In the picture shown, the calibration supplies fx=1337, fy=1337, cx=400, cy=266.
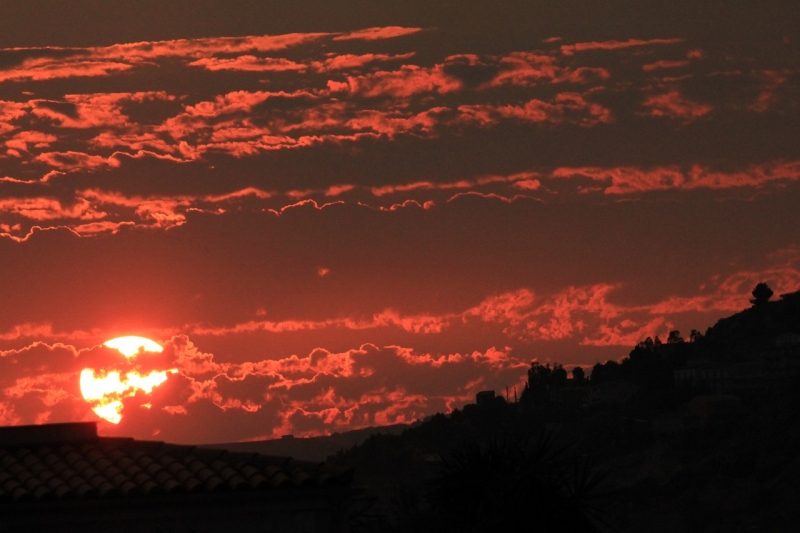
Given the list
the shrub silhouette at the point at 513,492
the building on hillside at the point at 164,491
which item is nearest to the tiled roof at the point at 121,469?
the building on hillside at the point at 164,491

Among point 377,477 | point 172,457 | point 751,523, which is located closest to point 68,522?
point 172,457

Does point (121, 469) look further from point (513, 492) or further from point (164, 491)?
point (513, 492)

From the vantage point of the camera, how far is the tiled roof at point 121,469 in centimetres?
2031

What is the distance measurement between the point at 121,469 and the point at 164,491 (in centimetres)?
129

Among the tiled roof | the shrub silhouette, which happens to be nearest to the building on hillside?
the tiled roof

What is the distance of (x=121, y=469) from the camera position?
21.3m

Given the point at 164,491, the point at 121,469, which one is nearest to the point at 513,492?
the point at 121,469

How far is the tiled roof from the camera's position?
66.6 feet

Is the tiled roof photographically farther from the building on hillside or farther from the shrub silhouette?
the shrub silhouette

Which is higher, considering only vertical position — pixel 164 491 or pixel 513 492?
pixel 164 491

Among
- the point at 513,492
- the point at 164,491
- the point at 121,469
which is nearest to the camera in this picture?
the point at 164,491

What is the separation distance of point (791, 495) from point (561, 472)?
447 feet

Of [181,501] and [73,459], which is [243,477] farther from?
[73,459]

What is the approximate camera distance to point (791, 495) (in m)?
158
